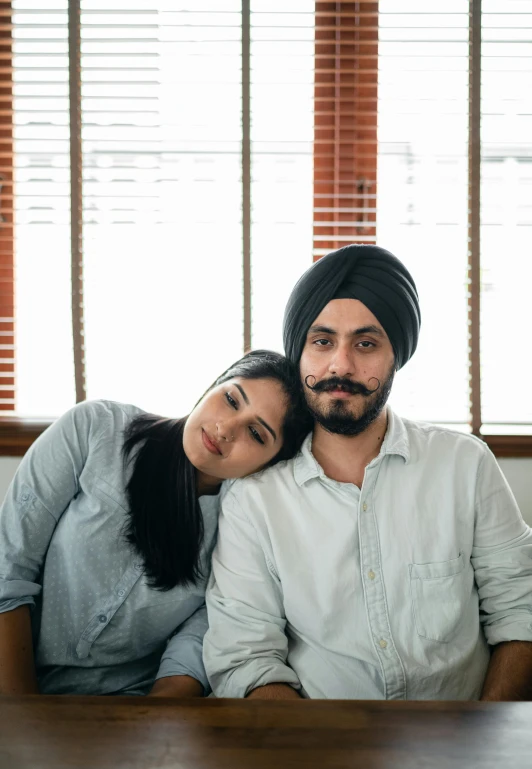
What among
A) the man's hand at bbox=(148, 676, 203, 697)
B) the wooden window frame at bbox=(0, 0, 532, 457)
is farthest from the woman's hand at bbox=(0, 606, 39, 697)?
the wooden window frame at bbox=(0, 0, 532, 457)

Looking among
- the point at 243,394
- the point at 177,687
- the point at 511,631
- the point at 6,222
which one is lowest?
the point at 177,687

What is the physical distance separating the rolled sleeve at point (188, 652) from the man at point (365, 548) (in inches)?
3.8

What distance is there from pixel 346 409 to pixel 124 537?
557mm

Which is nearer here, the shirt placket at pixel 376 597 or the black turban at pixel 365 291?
the shirt placket at pixel 376 597

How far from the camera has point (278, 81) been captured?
251 cm

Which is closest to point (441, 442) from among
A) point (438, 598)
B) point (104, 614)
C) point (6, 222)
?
point (438, 598)

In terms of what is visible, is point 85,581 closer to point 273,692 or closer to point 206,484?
point 206,484

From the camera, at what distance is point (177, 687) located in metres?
1.37

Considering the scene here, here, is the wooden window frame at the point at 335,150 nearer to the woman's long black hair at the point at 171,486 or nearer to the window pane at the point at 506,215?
the window pane at the point at 506,215

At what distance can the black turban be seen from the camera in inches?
57.2

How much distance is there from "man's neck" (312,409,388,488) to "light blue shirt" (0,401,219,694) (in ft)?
1.07

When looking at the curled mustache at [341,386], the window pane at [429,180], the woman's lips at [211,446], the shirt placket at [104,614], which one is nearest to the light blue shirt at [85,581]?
the shirt placket at [104,614]

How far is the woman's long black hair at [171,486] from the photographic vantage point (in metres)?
1.45

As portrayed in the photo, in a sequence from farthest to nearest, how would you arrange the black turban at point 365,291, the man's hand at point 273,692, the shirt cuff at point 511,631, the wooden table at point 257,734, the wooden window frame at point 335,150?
the wooden window frame at point 335,150 → the black turban at point 365,291 → the shirt cuff at point 511,631 → the man's hand at point 273,692 → the wooden table at point 257,734
